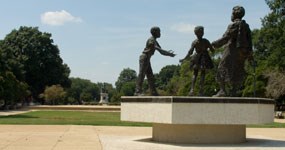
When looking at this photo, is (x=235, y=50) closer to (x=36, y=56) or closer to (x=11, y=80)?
(x=11, y=80)

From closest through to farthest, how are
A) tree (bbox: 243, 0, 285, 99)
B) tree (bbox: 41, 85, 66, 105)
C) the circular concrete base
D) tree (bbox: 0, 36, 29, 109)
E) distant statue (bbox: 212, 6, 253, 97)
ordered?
the circular concrete base, distant statue (bbox: 212, 6, 253, 97), tree (bbox: 243, 0, 285, 99), tree (bbox: 0, 36, 29, 109), tree (bbox: 41, 85, 66, 105)

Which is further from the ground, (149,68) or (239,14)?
(239,14)

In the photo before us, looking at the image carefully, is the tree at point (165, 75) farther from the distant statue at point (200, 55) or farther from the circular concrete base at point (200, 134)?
the circular concrete base at point (200, 134)

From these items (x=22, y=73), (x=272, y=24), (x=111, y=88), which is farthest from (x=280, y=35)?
(x=111, y=88)

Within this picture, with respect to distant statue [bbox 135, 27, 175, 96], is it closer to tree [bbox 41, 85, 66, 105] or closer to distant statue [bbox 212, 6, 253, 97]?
distant statue [bbox 212, 6, 253, 97]

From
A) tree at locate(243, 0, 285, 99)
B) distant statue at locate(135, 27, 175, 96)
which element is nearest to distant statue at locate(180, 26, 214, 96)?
distant statue at locate(135, 27, 175, 96)

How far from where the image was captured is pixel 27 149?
12141 millimetres

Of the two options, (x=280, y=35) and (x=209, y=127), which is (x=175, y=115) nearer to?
(x=209, y=127)

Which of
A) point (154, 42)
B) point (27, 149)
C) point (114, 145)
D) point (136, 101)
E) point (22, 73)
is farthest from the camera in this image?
point (22, 73)

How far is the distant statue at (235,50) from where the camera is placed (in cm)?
1449

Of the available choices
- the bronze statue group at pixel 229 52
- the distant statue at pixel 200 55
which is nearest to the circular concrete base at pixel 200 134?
the bronze statue group at pixel 229 52

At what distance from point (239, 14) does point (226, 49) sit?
3.92 ft

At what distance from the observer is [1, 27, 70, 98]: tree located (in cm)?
8299

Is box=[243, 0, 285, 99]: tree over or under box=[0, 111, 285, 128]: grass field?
over
